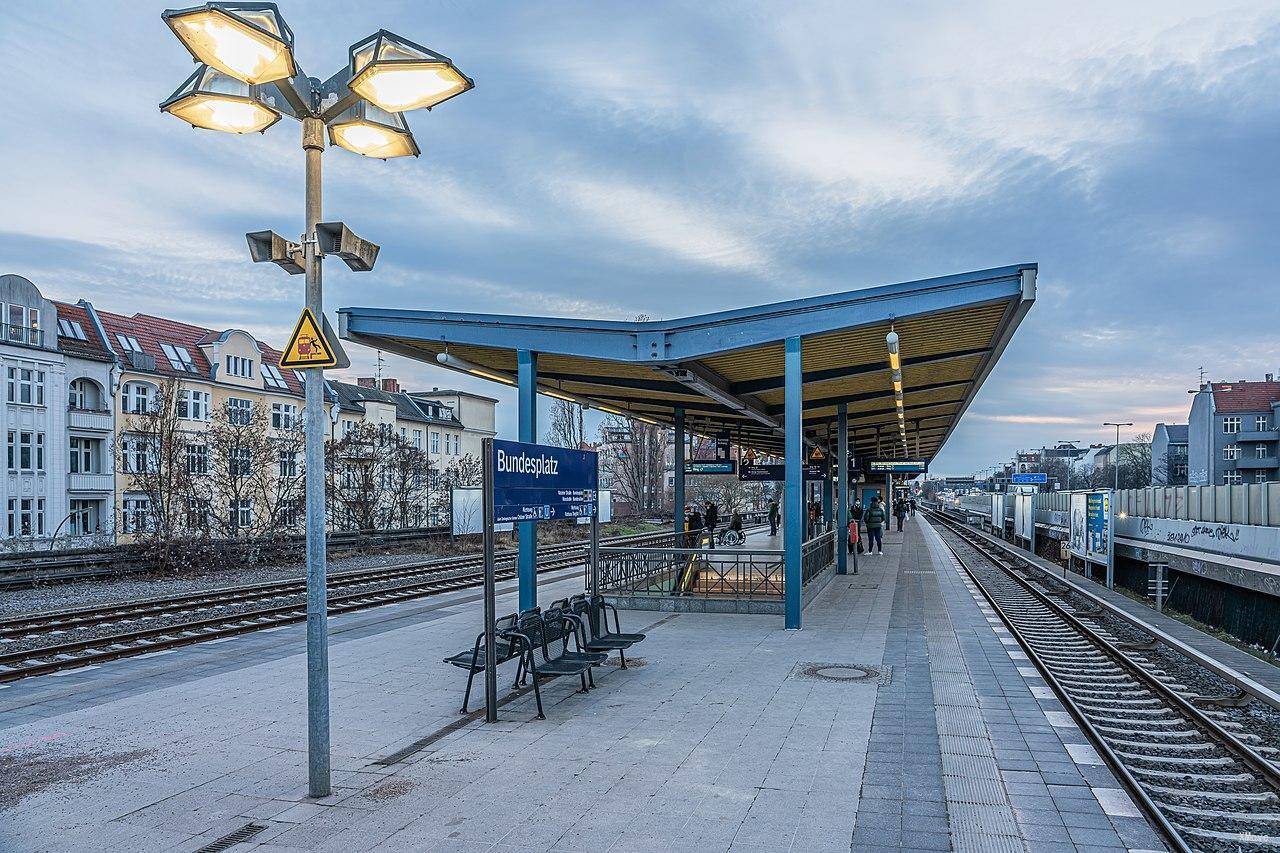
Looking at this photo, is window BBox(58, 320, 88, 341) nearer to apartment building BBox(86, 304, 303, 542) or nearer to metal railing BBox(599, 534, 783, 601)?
apartment building BBox(86, 304, 303, 542)

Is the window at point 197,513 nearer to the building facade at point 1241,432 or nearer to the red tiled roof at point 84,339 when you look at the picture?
the red tiled roof at point 84,339

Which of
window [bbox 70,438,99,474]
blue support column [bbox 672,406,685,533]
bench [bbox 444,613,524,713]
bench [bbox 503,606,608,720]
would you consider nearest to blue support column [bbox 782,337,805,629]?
bench [bbox 503,606,608,720]

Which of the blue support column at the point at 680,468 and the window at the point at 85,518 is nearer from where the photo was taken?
the blue support column at the point at 680,468

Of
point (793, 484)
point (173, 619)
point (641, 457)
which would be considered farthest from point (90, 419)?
point (793, 484)

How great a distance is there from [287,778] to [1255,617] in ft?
49.0

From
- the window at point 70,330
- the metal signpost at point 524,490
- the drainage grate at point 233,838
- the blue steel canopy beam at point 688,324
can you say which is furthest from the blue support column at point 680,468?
the window at point 70,330

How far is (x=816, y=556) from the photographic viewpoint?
1873 centimetres

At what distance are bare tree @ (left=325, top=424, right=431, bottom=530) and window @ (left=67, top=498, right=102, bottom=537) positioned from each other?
988cm

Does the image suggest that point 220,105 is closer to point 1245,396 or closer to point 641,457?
point 641,457

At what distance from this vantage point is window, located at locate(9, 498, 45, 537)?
32062 mm

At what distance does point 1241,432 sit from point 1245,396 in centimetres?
302

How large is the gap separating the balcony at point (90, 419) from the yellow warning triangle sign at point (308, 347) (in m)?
35.1

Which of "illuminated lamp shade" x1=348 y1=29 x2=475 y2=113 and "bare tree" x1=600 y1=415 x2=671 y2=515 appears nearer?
"illuminated lamp shade" x1=348 y1=29 x2=475 y2=113

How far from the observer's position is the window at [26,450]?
3262cm
